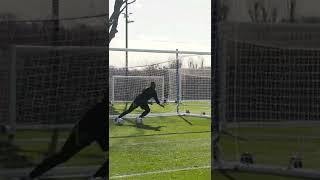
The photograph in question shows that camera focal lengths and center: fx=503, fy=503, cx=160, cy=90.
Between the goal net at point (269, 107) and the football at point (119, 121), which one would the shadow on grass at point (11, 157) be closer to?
the goal net at point (269, 107)

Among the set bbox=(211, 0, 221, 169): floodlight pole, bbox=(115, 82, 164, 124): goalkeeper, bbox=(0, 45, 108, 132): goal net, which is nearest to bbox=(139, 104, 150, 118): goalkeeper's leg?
bbox=(115, 82, 164, 124): goalkeeper

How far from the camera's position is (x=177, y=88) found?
311 inches

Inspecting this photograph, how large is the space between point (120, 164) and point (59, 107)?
2.77 m

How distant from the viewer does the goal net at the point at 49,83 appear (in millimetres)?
2588

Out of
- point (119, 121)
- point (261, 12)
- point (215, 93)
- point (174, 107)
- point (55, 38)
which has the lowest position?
point (119, 121)

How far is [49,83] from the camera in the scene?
2658 millimetres

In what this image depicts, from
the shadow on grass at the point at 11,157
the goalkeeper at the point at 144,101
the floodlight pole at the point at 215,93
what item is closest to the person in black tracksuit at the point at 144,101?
the goalkeeper at the point at 144,101

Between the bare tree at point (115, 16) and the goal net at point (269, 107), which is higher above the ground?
the bare tree at point (115, 16)

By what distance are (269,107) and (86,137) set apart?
3.60ft

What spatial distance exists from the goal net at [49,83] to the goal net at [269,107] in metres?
0.78

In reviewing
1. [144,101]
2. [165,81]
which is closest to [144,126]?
[144,101]

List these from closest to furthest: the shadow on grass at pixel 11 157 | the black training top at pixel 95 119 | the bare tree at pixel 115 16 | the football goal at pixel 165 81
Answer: the shadow on grass at pixel 11 157
the black training top at pixel 95 119
the bare tree at pixel 115 16
the football goal at pixel 165 81

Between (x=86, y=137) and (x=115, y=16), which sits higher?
(x=115, y=16)

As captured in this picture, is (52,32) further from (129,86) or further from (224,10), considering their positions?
(129,86)
